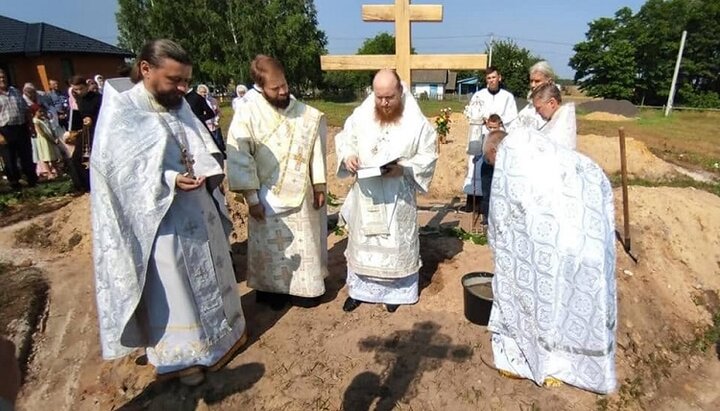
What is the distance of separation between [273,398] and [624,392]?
2657 millimetres

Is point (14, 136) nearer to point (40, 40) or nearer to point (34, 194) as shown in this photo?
point (34, 194)

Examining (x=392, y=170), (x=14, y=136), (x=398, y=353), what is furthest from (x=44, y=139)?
(x=398, y=353)

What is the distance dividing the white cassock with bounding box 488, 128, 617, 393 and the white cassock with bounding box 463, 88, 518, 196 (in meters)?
3.30

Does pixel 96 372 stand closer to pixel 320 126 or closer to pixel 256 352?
pixel 256 352

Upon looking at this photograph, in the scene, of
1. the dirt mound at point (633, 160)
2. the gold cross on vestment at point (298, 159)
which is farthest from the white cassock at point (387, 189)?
the dirt mound at point (633, 160)

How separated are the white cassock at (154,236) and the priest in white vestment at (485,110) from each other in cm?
421

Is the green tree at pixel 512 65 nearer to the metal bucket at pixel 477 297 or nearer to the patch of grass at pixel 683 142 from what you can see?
the patch of grass at pixel 683 142

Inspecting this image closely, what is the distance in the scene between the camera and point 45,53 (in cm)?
2345

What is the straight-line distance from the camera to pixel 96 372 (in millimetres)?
3736

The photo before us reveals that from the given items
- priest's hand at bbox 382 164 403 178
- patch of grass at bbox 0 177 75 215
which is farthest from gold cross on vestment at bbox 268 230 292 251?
patch of grass at bbox 0 177 75 215

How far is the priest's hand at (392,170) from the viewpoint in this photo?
3.88 meters

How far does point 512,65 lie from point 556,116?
41.4 metres

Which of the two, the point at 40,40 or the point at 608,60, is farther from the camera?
the point at 608,60

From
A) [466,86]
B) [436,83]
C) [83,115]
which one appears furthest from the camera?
[436,83]
